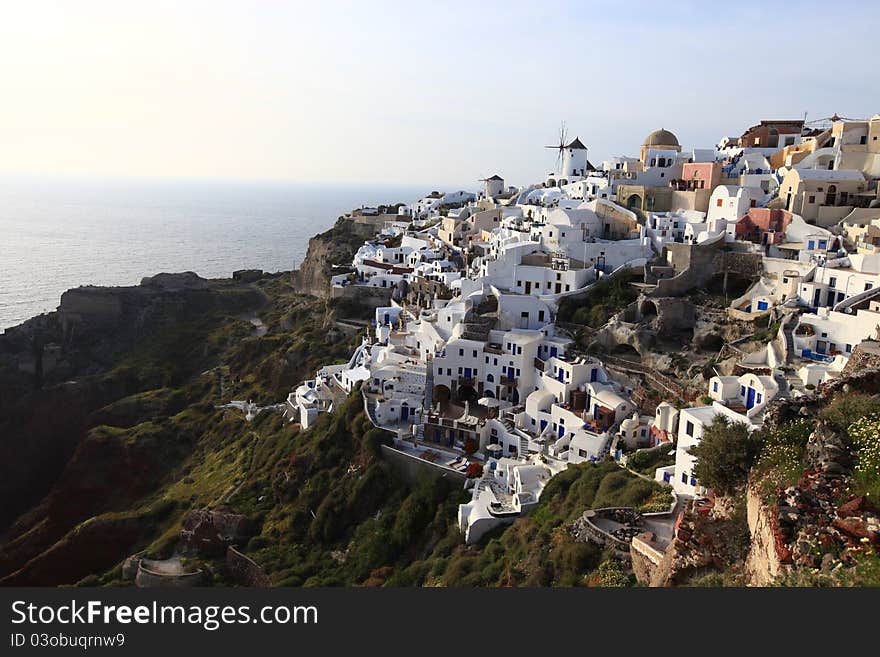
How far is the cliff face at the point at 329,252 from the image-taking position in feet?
187

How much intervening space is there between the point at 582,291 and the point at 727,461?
1982cm

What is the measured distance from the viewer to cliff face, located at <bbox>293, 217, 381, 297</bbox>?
187 feet

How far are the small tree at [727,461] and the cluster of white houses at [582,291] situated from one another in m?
4.54

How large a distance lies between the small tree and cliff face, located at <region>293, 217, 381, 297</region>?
44.1 m

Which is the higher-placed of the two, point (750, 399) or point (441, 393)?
point (750, 399)

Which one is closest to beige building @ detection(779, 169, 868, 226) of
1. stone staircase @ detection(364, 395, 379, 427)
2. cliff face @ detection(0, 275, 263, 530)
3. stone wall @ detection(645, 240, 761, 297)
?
stone wall @ detection(645, 240, 761, 297)

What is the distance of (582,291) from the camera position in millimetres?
31688

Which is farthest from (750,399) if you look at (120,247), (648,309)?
(120,247)

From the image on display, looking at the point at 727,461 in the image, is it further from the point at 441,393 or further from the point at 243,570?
the point at 243,570

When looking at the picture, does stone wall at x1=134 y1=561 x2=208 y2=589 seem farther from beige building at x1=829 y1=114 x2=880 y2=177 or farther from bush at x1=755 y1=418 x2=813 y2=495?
beige building at x1=829 y1=114 x2=880 y2=177

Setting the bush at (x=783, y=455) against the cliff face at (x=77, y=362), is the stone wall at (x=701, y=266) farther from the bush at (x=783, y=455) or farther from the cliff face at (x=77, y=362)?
the cliff face at (x=77, y=362)

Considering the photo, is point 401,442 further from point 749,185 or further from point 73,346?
point 73,346

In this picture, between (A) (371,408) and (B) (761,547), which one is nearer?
(B) (761,547)

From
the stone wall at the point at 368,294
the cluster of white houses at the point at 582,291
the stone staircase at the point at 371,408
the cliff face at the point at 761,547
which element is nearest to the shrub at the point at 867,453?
the cliff face at the point at 761,547
